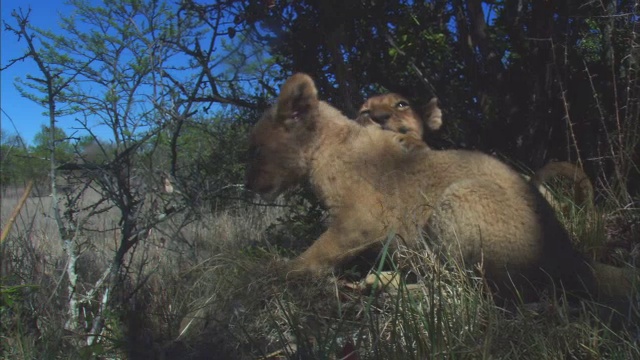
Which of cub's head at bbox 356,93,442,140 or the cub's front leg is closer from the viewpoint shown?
the cub's front leg

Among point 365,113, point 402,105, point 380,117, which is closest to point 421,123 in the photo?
point 402,105

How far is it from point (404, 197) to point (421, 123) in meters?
1.86

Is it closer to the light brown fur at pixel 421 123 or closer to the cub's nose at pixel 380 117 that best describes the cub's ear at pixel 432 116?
the light brown fur at pixel 421 123

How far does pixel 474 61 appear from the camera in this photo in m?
6.66

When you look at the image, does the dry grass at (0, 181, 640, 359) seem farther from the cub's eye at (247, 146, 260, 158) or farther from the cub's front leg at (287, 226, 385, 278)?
the cub's eye at (247, 146, 260, 158)

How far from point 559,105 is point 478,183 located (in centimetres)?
281

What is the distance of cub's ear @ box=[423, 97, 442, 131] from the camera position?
6.24 metres

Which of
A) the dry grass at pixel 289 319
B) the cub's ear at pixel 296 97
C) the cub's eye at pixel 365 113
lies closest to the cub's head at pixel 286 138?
the cub's ear at pixel 296 97

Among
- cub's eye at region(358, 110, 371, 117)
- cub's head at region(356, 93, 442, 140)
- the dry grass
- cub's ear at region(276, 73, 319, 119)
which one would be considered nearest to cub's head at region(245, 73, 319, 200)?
cub's ear at region(276, 73, 319, 119)

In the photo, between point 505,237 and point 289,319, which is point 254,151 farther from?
point 505,237

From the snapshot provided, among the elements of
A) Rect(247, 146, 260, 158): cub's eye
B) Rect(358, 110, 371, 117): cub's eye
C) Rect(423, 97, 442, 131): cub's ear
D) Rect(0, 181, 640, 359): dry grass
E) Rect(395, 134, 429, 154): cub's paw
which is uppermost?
Rect(358, 110, 371, 117): cub's eye

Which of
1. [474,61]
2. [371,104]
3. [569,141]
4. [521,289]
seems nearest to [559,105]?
[569,141]

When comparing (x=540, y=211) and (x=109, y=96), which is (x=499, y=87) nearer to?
(x=540, y=211)

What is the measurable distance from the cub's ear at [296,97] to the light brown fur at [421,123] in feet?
2.37
